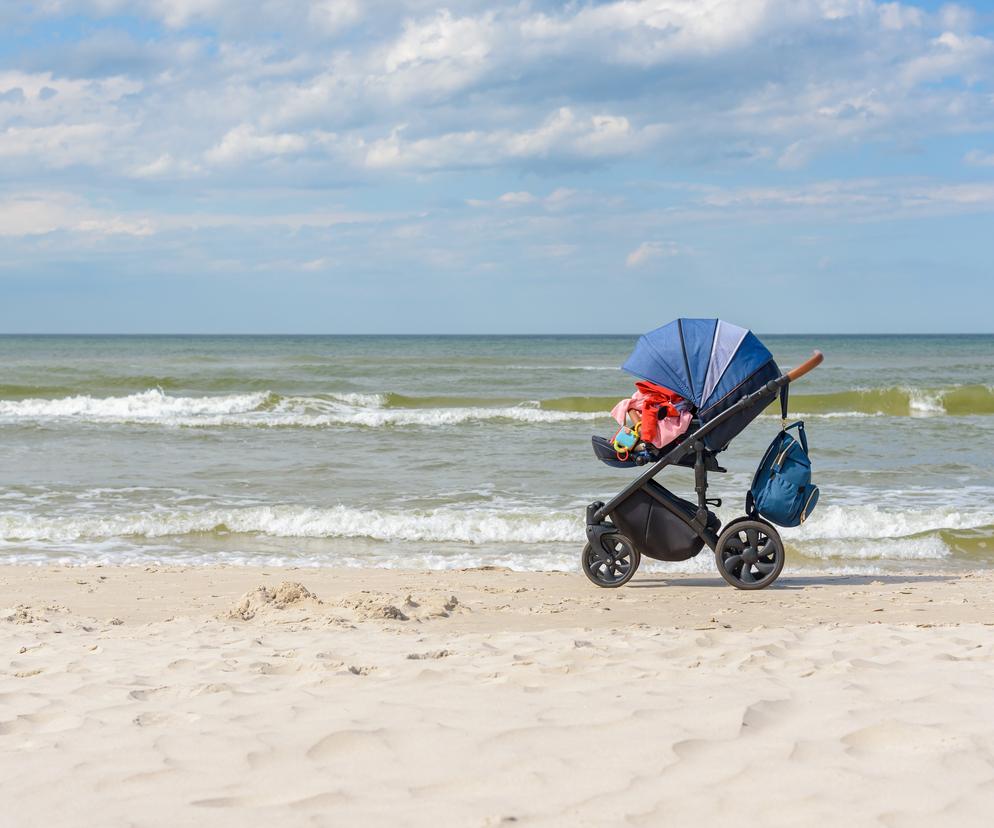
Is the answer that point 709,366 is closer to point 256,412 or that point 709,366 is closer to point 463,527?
point 463,527

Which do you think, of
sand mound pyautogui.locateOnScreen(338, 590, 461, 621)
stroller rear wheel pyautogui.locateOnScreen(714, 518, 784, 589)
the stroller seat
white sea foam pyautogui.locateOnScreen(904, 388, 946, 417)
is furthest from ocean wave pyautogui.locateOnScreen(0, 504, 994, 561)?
white sea foam pyautogui.locateOnScreen(904, 388, 946, 417)

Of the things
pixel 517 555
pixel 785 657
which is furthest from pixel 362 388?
pixel 785 657

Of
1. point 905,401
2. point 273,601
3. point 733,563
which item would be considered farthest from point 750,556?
point 905,401

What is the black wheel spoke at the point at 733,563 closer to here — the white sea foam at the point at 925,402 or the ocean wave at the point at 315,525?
the ocean wave at the point at 315,525

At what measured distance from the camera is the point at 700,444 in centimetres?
704

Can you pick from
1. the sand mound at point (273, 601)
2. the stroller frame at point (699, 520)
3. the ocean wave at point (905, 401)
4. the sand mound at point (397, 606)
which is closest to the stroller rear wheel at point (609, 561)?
the stroller frame at point (699, 520)

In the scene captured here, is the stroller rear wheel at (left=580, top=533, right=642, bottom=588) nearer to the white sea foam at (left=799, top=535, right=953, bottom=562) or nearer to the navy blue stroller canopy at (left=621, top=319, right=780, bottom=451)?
the navy blue stroller canopy at (left=621, top=319, right=780, bottom=451)

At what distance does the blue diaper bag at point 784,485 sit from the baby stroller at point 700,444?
0.82ft

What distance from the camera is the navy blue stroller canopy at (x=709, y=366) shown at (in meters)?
7.06

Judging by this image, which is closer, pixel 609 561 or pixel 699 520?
pixel 699 520

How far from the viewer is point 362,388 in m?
33.6

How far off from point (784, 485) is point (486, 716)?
3.98 meters

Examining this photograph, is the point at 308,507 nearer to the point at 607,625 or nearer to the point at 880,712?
the point at 607,625

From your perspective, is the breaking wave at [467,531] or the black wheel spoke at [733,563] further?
the breaking wave at [467,531]
